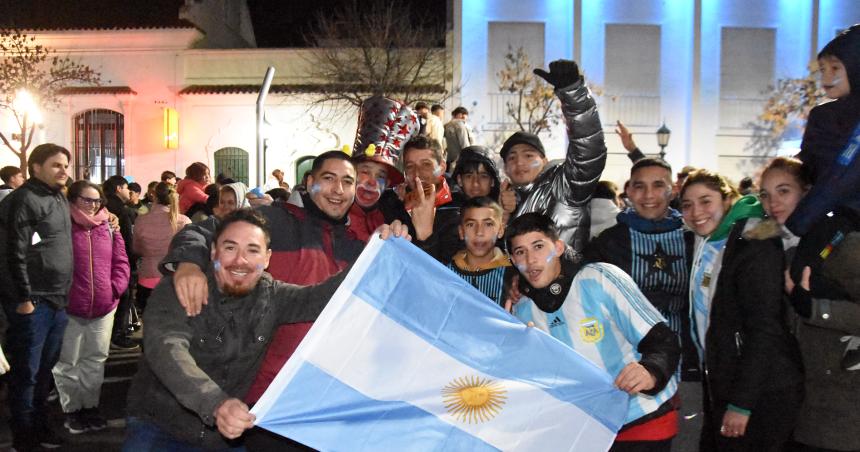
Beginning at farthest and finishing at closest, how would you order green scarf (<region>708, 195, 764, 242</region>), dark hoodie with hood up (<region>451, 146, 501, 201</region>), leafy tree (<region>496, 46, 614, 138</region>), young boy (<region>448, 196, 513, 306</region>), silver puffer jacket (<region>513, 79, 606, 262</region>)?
leafy tree (<region>496, 46, 614, 138</region>)
dark hoodie with hood up (<region>451, 146, 501, 201</region>)
silver puffer jacket (<region>513, 79, 606, 262</region>)
young boy (<region>448, 196, 513, 306</region>)
green scarf (<region>708, 195, 764, 242</region>)

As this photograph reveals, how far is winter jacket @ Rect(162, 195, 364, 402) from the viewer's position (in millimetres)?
3447

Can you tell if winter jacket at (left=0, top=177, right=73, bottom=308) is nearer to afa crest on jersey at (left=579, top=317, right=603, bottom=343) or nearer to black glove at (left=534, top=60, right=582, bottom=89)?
black glove at (left=534, top=60, right=582, bottom=89)

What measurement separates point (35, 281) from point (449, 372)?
161 inches

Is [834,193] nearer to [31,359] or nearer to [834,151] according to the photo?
[834,151]

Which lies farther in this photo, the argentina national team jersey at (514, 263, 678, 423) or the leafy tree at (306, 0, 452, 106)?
the leafy tree at (306, 0, 452, 106)

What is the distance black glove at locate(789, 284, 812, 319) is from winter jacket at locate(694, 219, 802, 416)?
16cm

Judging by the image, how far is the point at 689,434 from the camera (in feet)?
14.1

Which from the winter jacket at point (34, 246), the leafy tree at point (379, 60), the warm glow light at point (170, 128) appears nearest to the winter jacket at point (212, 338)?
the winter jacket at point (34, 246)

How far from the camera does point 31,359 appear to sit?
576 centimetres

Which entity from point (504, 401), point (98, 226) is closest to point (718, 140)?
point (98, 226)

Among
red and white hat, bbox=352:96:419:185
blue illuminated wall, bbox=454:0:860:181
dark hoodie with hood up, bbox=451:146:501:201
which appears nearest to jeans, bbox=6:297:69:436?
red and white hat, bbox=352:96:419:185

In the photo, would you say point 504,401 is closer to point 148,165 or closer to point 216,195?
point 216,195

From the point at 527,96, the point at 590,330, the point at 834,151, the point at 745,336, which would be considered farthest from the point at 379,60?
the point at 590,330

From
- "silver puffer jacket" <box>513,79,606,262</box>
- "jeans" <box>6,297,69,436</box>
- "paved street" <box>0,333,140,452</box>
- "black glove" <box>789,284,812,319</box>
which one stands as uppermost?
"silver puffer jacket" <box>513,79,606,262</box>
